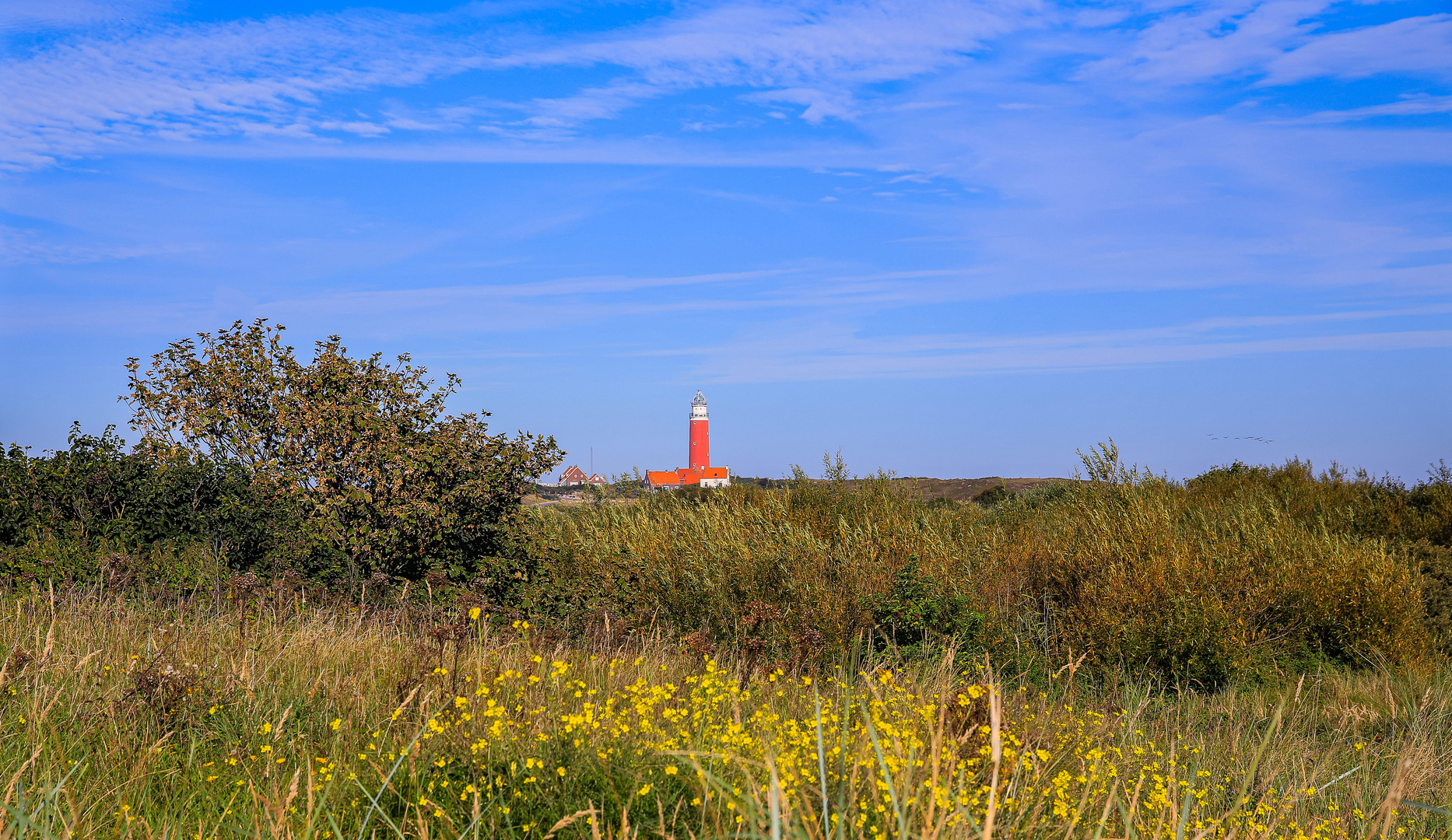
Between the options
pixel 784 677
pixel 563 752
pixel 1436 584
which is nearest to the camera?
pixel 563 752

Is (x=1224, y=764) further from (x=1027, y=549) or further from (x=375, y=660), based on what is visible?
(x=1027, y=549)

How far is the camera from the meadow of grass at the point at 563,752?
2.31 metres

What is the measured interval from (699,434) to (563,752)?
63.6 m

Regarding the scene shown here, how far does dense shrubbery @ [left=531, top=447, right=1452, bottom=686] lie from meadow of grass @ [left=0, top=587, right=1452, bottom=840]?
2261mm

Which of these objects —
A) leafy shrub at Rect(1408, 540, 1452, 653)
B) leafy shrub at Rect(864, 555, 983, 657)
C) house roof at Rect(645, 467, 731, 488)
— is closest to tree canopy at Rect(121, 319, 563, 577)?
leafy shrub at Rect(864, 555, 983, 657)

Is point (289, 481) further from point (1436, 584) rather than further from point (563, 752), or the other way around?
point (1436, 584)

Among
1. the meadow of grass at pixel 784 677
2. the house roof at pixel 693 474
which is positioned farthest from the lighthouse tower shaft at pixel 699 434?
the meadow of grass at pixel 784 677

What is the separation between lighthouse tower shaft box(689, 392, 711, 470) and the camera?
65812 millimetres

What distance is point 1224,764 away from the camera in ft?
15.5

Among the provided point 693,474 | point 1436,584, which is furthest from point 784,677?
point 693,474

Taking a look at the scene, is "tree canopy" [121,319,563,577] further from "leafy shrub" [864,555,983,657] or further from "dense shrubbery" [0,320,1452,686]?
"leafy shrub" [864,555,983,657]

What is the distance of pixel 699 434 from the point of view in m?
66.4

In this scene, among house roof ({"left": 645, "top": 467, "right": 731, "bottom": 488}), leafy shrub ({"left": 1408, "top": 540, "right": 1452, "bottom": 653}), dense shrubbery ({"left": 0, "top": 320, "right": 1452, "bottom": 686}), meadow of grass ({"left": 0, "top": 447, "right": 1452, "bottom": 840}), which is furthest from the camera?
house roof ({"left": 645, "top": 467, "right": 731, "bottom": 488})

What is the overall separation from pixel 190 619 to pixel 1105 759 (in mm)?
5550
